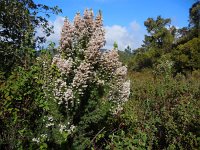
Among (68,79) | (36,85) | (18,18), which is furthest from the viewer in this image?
(18,18)

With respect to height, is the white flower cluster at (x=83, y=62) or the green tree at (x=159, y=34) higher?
the green tree at (x=159, y=34)

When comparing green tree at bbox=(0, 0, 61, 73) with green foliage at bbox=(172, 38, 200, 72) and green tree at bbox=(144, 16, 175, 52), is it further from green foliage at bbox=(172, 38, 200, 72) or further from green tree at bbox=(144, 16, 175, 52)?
green tree at bbox=(144, 16, 175, 52)

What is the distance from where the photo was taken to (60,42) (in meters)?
4.78

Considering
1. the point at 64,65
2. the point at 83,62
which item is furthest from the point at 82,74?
the point at 64,65

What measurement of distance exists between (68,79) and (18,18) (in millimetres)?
4091

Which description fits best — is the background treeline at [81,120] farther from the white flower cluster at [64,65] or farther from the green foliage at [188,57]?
the green foliage at [188,57]

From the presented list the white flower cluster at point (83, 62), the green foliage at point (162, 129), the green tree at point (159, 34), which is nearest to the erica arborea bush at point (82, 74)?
the white flower cluster at point (83, 62)

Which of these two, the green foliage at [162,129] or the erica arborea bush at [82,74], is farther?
the green foliage at [162,129]

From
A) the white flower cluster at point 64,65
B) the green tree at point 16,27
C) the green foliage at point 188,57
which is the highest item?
the green foliage at point 188,57

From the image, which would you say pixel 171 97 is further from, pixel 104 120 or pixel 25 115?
pixel 25 115

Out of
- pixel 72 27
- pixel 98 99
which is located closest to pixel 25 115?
pixel 98 99

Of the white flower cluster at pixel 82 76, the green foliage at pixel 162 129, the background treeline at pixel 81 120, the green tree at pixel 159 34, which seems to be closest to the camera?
the white flower cluster at pixel 82 76

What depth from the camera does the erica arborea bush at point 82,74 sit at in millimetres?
4527

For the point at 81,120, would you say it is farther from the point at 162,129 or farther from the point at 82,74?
the point at 162,129
